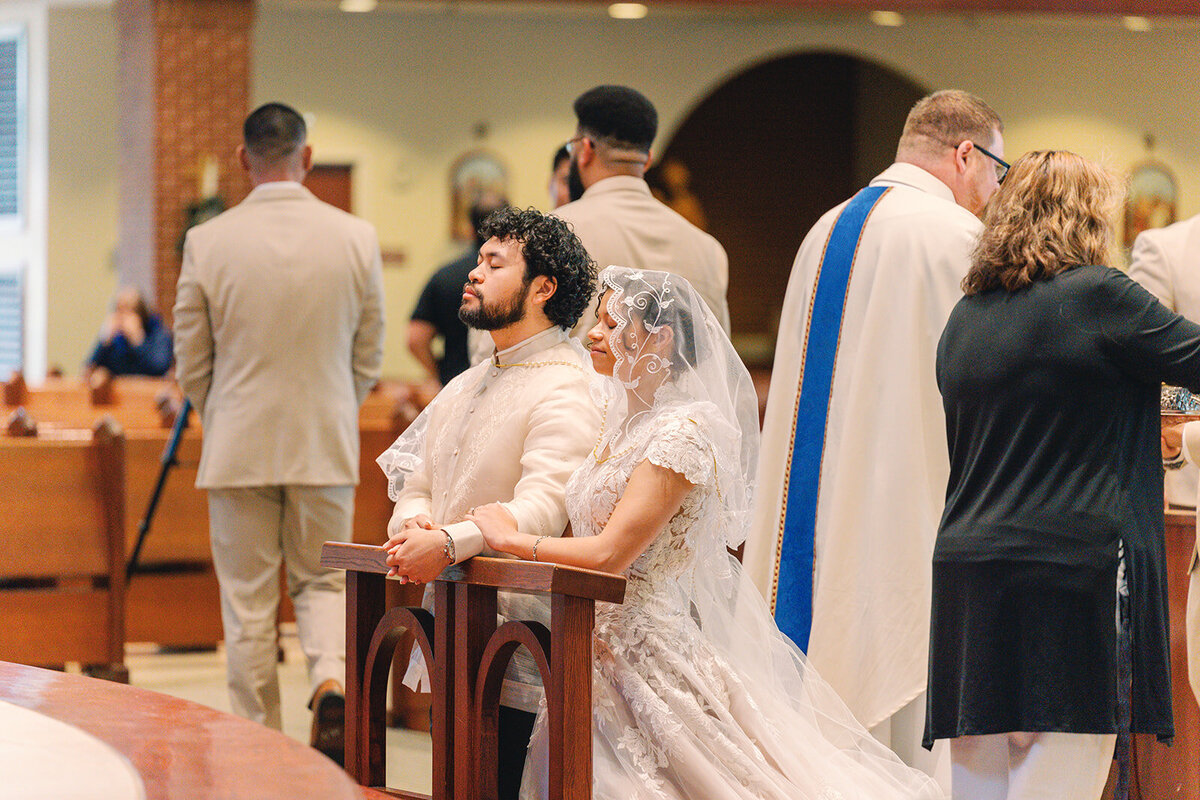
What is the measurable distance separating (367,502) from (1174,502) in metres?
3.42

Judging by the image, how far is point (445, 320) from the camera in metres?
5.11

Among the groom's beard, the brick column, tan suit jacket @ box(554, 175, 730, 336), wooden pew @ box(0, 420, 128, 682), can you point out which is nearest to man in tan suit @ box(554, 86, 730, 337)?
tan suit jacket @ box(554, 175, 730, 336)

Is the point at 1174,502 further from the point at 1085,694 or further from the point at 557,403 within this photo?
the point at 557,403

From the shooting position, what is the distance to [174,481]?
5.82 meters

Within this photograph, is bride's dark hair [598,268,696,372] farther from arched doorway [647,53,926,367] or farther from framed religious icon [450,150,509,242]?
arched doorway [647,53,926,367]

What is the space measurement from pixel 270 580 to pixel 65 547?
1.24m

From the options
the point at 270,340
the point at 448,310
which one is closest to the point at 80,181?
the point at 448,310

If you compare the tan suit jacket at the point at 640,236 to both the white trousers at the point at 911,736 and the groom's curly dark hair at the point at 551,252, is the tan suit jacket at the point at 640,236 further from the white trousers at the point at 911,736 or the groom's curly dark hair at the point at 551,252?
the white trousers at the point at 911,736

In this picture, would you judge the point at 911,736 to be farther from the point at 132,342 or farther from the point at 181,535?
the point at 132,342

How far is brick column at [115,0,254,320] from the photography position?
10469 millimetres

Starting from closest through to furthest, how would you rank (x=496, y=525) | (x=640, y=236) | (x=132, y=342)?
(x=496, y=525), (x=640, y=236), (x=132, y=342)

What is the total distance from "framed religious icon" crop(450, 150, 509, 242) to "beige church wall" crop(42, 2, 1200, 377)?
0.27 ft

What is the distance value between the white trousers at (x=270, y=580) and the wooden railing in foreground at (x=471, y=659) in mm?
1464

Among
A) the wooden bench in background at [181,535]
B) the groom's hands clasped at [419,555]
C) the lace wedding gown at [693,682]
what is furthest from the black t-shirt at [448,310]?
the groom's hands clasped at [419,555]
